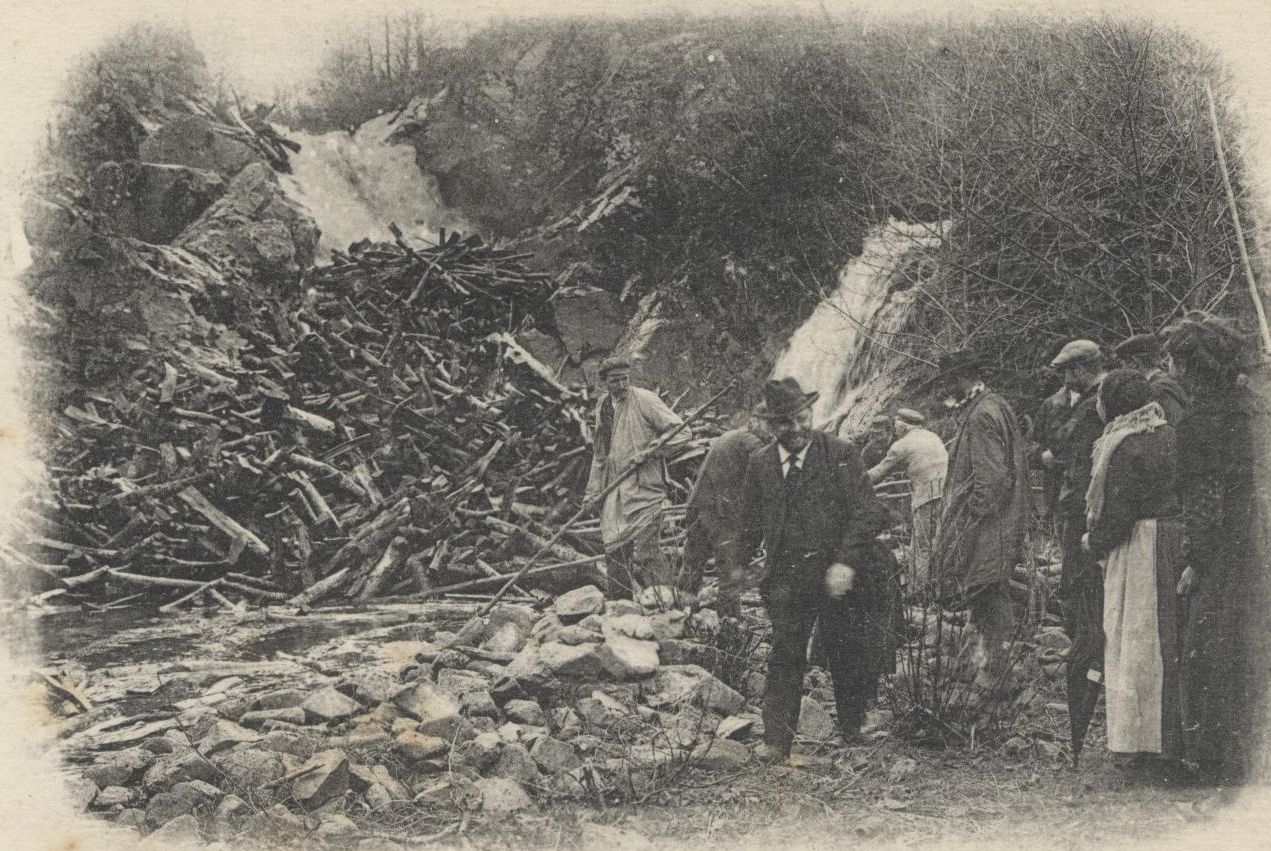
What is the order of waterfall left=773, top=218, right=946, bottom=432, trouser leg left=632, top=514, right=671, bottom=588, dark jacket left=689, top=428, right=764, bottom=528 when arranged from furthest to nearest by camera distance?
waterfall left=773, top=218, right=946, bottom=432
trouser leg left=632, top=514, right=671, bottom=588
dark jacket left=689, top=428, right=764, bottom=528

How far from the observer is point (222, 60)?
604cm

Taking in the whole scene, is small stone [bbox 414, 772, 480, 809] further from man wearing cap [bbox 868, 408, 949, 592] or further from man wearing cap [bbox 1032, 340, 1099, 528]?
man wearing cap [bbox 1032, 340, 1099, 528]

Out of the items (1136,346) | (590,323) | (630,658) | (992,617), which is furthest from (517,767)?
(590,323)

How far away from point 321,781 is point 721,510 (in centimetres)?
242

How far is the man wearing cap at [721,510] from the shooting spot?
5250mm

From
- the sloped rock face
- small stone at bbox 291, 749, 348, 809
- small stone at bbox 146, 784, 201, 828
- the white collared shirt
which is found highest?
the sloped rock face

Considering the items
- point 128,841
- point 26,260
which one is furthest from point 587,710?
point 26,260

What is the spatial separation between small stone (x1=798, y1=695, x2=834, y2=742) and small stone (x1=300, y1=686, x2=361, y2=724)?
2.22 m

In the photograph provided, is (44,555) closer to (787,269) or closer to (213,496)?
(213,496)

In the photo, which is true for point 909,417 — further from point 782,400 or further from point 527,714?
point 527,714

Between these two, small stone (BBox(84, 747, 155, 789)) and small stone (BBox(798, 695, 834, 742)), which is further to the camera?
small stone (BBox(798, 695, 834, 742))

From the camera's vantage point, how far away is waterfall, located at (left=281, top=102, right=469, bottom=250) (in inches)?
380

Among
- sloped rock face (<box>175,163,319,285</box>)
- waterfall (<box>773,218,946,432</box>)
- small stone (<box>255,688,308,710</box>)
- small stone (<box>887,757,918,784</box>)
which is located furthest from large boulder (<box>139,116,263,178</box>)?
small stone (<box>887,757,918,784</box>)

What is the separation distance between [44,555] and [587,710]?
371 centimetres
